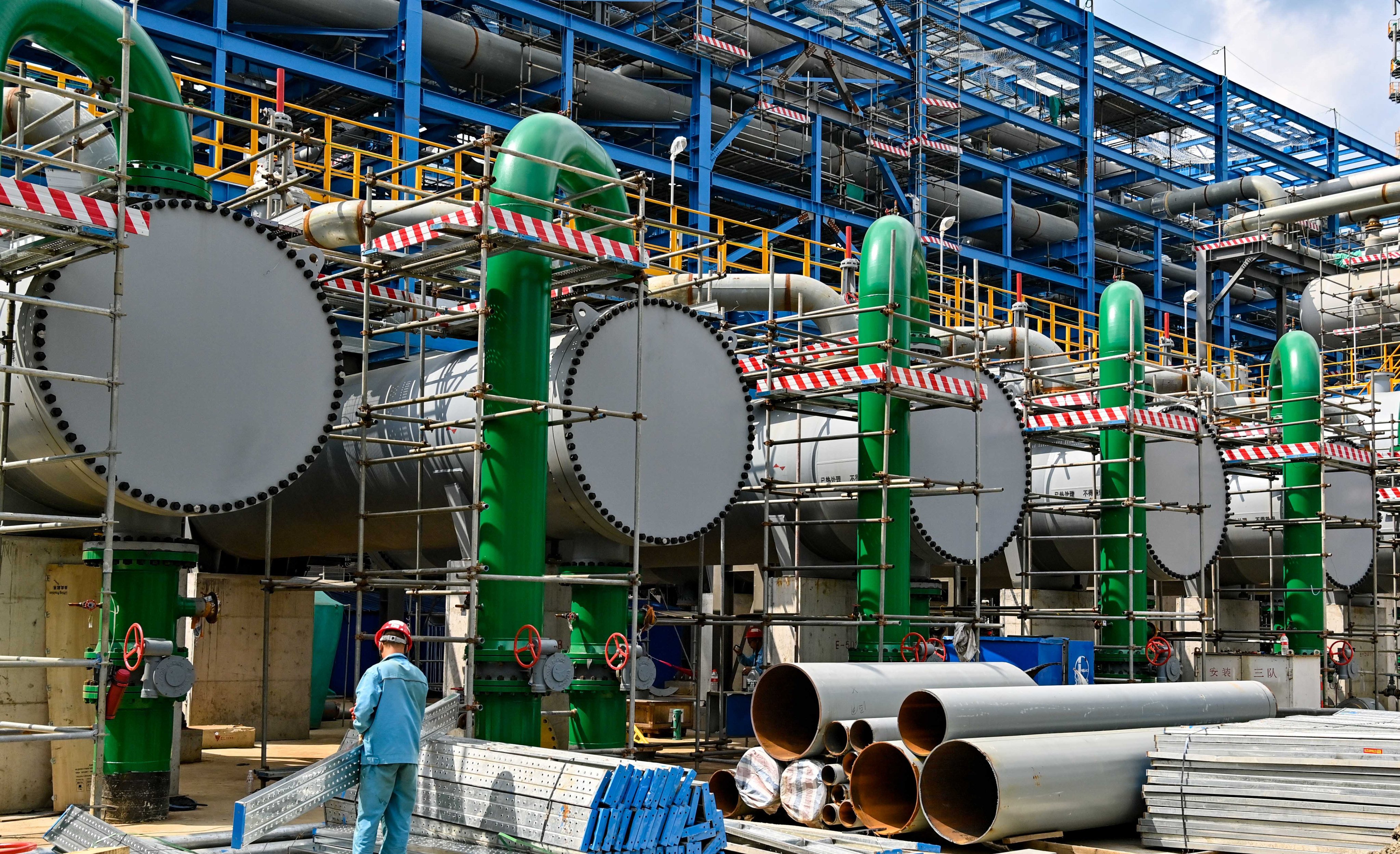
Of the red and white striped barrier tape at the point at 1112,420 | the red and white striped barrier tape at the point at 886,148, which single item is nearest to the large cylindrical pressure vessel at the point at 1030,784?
the red and white striped barrier tape at the point at 1112,420

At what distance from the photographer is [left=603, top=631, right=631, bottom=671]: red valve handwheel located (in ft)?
37.6

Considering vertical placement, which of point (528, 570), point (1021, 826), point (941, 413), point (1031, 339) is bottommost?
point (1021, 826)

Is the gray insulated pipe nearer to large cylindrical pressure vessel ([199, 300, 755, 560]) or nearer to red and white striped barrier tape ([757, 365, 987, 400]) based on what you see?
large cylindrical pressure vessel ([199, 300, 755, 560])

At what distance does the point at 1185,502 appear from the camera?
1792cm

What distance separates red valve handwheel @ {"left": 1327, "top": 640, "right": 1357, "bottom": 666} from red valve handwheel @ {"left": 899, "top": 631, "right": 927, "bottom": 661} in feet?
31.0

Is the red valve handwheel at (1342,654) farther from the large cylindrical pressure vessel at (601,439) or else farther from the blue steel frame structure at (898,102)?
the blue steel frame structure at (898,102)

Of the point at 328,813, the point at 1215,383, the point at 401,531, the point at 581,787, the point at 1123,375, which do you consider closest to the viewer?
the point at 581,787

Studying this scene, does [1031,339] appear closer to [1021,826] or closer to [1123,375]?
[1123,375]

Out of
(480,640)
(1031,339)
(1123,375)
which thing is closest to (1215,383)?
(1031,339)

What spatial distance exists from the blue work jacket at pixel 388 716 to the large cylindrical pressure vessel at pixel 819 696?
3.61 m

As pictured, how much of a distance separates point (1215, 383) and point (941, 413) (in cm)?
772

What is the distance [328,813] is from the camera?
9672 millimetres

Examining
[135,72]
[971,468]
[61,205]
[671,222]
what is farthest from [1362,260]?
[61,205]

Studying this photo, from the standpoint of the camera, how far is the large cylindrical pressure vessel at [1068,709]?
10.5 m
